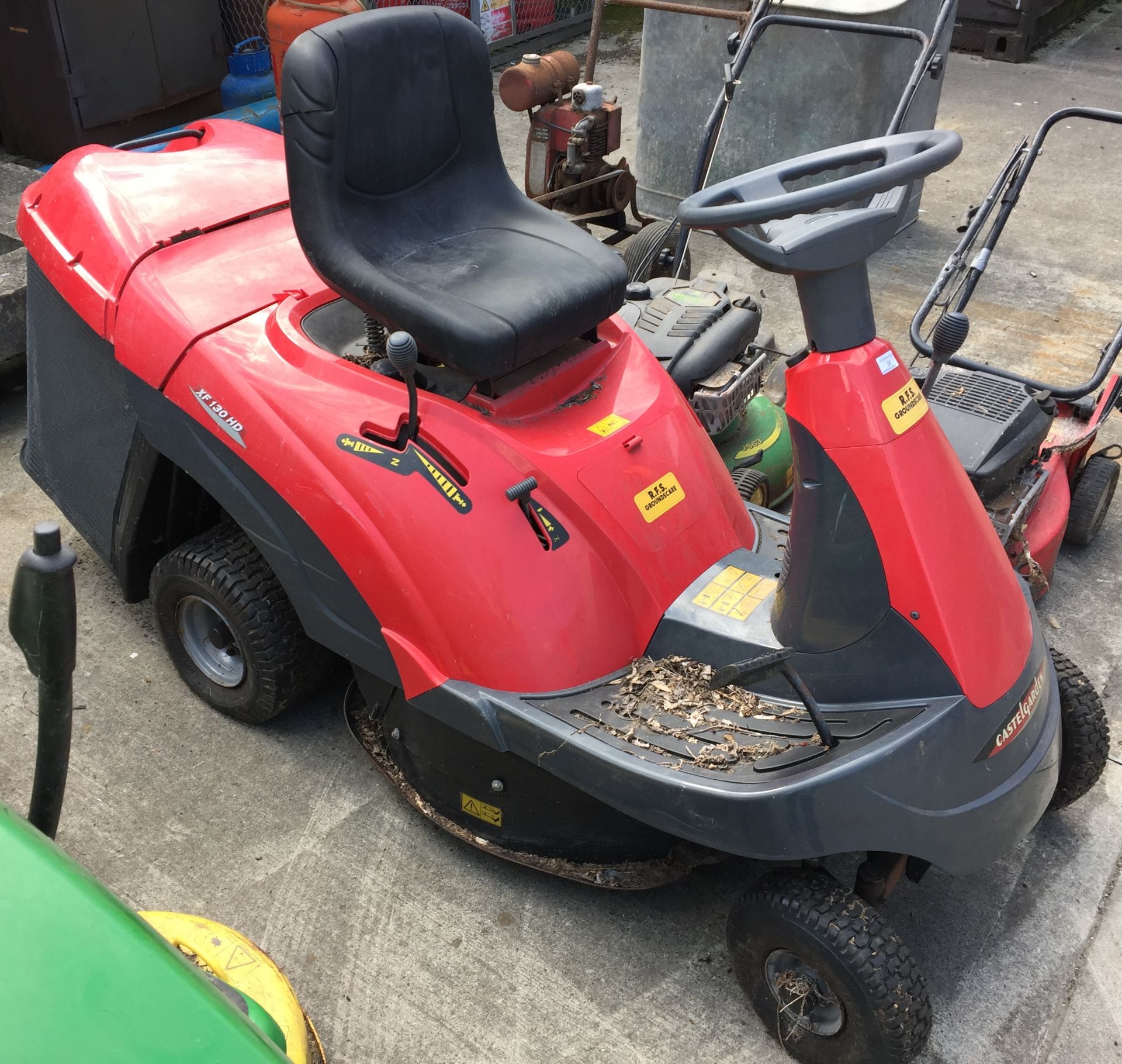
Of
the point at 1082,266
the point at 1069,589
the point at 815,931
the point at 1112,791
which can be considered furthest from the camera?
the point at 1082,266

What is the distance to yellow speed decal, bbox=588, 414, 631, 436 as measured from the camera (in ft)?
7.65

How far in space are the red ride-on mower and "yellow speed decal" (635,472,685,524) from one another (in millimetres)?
669

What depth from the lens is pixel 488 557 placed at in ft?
7.18

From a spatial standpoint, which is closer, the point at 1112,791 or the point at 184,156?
the point at 1112,791

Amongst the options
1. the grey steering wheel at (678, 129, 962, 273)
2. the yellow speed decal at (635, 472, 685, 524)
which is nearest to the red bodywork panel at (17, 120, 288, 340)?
the yellow speed decal at (635, 472, 685, 524)

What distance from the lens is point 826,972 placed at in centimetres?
198

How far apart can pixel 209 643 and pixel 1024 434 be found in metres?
2.08

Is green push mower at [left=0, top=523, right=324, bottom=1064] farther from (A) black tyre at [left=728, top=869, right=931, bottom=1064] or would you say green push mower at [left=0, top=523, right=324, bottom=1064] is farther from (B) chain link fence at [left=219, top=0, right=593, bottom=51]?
(B) chain link fence at [left=219, top=0, right=593, bottom=51]

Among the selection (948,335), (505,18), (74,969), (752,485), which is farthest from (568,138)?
(74,969)

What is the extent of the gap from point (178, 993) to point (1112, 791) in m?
2.31

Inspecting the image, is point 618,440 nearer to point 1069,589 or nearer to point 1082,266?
point 1069,589

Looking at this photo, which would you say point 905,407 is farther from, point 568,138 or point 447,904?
point 568,138

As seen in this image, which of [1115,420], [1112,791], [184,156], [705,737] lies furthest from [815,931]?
[1115,420]

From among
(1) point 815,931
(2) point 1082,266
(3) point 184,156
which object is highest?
(3) point 184,156
